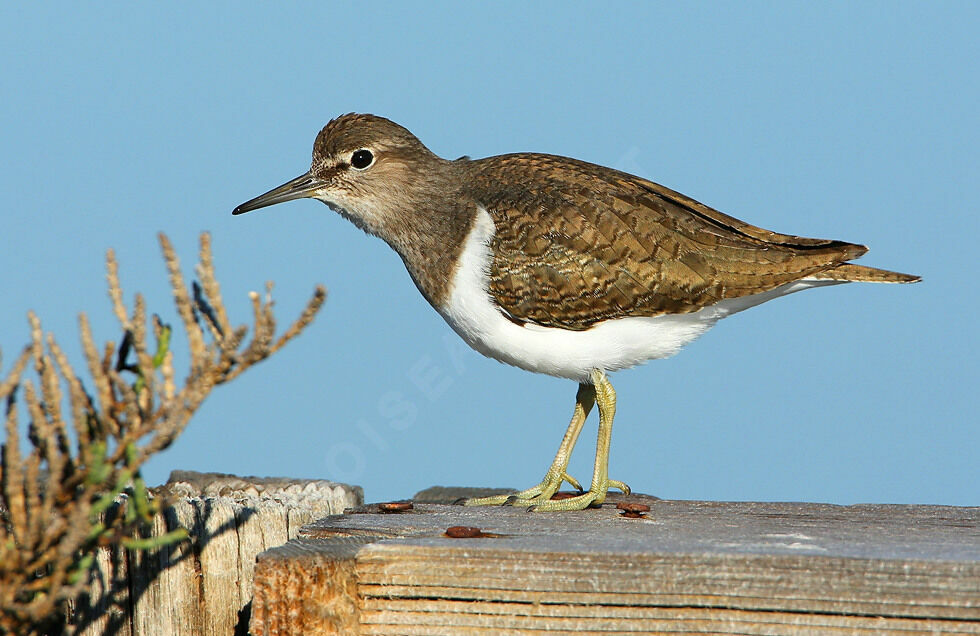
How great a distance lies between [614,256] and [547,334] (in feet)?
2.19

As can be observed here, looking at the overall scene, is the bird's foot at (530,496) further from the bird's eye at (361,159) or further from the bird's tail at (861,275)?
the bird's eye at (361,159)

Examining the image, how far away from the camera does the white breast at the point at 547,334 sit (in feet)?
23.3

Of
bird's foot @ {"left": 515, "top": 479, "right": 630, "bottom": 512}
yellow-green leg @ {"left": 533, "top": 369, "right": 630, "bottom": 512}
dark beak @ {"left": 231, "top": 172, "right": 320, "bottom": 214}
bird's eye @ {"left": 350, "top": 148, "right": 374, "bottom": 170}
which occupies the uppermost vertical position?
bird's eye @ {"left": 350, "top": 148, "right": 374, "bottom": 170}

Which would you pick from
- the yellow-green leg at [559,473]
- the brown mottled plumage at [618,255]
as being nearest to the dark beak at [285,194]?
the brown mottled plumage at [618,255]

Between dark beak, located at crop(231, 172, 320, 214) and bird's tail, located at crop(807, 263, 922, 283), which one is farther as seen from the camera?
dark beak, located at crop(231, 172, 320, 214)

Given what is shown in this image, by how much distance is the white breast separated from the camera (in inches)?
280

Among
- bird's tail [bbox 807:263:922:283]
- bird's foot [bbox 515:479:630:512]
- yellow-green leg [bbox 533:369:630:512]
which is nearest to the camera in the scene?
bird's foot [bbox 515:479:630:512]

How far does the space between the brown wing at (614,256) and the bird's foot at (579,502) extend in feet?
3.39

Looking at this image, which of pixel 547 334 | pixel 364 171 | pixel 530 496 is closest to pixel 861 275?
pixel 547 334

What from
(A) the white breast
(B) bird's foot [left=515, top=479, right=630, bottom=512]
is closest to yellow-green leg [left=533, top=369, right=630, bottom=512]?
(B) bird's foot [left=515, top=479, right=630, bottom=512]

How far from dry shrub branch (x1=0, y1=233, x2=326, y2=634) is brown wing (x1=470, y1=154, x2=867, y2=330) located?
3.02 metres

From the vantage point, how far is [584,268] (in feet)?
23.5

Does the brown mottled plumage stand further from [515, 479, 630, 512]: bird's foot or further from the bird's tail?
[515, 479, 630, 512]: bird's foot

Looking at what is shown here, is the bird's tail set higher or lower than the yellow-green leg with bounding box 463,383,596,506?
higher
